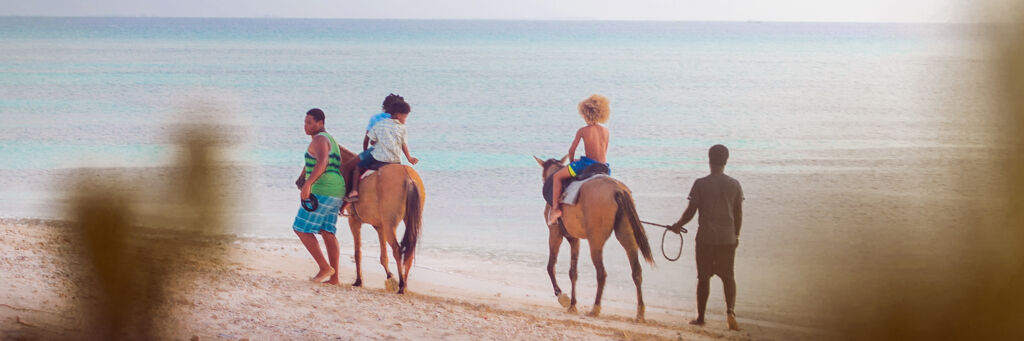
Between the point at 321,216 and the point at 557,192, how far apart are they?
1828 mm

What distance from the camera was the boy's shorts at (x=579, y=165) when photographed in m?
7.93

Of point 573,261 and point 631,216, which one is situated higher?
point 631,216

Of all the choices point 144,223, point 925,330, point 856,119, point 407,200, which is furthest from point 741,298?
point 856,119

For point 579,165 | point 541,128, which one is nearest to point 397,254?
point 579,165

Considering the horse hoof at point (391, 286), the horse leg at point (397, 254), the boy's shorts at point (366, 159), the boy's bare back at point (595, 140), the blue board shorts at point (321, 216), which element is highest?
the boy's bare back at point (595, 140)

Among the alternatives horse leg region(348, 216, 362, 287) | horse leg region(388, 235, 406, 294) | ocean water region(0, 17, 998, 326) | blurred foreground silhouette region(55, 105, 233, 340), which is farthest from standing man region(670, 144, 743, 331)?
blurred foreground silhouette region(55, 105, 233, 340)

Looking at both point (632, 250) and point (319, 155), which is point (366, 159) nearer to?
point (319, 155)

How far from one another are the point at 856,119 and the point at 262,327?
3407cm

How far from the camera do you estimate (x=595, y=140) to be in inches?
310

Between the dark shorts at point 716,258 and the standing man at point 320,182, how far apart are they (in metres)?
2.70

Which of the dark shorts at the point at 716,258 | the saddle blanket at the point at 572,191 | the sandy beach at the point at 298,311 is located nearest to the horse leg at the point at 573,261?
the sandy beach at the point at 298,311

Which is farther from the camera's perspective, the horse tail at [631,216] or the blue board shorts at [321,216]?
the blue board shorts at [321,216]

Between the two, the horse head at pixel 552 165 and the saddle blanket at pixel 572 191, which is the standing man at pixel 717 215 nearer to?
the saddle blanket at pixel 572 191

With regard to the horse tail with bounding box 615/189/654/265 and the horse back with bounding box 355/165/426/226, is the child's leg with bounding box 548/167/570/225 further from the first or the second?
the horse back with bounding box 355/165/426/226
